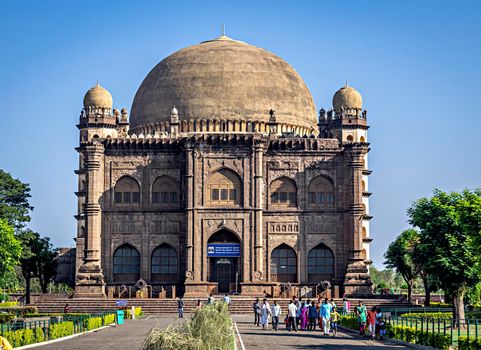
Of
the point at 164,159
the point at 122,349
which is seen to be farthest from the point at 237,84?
the point at 122,349

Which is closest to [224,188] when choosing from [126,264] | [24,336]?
[126,264]

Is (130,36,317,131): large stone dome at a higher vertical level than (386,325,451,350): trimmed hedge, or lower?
higher

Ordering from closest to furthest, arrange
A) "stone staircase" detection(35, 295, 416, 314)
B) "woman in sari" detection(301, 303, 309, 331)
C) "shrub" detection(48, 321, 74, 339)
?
"shrub" detection(48, 321, 74, 339) → "woman in sari" detection(301, 303, 309, 331) → "stone staircase" detection(35, 295, 416, 314)

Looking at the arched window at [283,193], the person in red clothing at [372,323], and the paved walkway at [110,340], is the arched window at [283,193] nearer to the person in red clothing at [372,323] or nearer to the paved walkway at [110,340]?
the paved walkway at [110,340]

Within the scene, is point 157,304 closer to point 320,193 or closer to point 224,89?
point 320,193

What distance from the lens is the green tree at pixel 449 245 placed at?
49719 millimetres

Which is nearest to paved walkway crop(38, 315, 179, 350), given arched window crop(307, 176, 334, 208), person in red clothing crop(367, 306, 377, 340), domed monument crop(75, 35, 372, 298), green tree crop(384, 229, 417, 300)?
person in red clothing crop(367, 306, 377, 340)

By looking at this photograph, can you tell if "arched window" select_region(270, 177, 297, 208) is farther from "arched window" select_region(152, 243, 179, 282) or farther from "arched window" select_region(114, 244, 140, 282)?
"arched window" select_region(114, 244, 140, 282)

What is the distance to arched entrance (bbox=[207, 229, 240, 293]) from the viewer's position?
231 feet

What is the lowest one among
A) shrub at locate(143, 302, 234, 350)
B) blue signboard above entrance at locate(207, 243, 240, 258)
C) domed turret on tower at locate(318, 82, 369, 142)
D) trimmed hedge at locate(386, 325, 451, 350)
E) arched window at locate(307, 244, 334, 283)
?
trimmed hedge at locate(386, 325, 451, 350)

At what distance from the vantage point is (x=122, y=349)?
33.5 metres

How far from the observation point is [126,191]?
237ft

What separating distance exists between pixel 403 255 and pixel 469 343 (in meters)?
50.3

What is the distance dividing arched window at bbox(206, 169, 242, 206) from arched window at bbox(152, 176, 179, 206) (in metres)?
2.82
